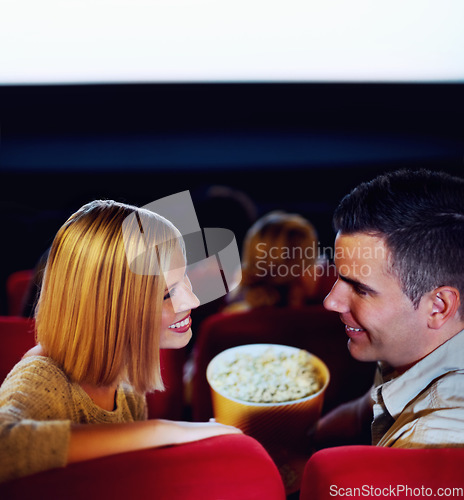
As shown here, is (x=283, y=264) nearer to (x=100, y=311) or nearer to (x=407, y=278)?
(x=407, y=278)

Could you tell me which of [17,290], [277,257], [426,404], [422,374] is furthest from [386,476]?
[17,290]

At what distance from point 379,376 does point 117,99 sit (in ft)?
7.36

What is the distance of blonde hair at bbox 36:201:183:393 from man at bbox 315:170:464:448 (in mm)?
380

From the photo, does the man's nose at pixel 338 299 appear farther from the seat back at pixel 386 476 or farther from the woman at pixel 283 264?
the woman at pixel 283 264

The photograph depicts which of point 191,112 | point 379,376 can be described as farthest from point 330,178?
point 379,376

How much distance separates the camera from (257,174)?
9.69ft

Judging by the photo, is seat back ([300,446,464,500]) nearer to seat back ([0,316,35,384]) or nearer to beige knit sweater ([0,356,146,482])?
beige knit sweater ([0,356,146,482])

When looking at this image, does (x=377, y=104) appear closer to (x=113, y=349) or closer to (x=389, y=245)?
(x=389, y=245)

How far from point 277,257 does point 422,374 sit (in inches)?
27.3

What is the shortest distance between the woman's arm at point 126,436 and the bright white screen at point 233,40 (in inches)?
46.1

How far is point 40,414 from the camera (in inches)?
25.4

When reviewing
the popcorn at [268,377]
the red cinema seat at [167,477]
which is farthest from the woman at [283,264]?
the red cinema seat at [167,477]

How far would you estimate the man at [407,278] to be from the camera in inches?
31.3

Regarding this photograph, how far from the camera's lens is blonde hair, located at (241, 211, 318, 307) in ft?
4.55
